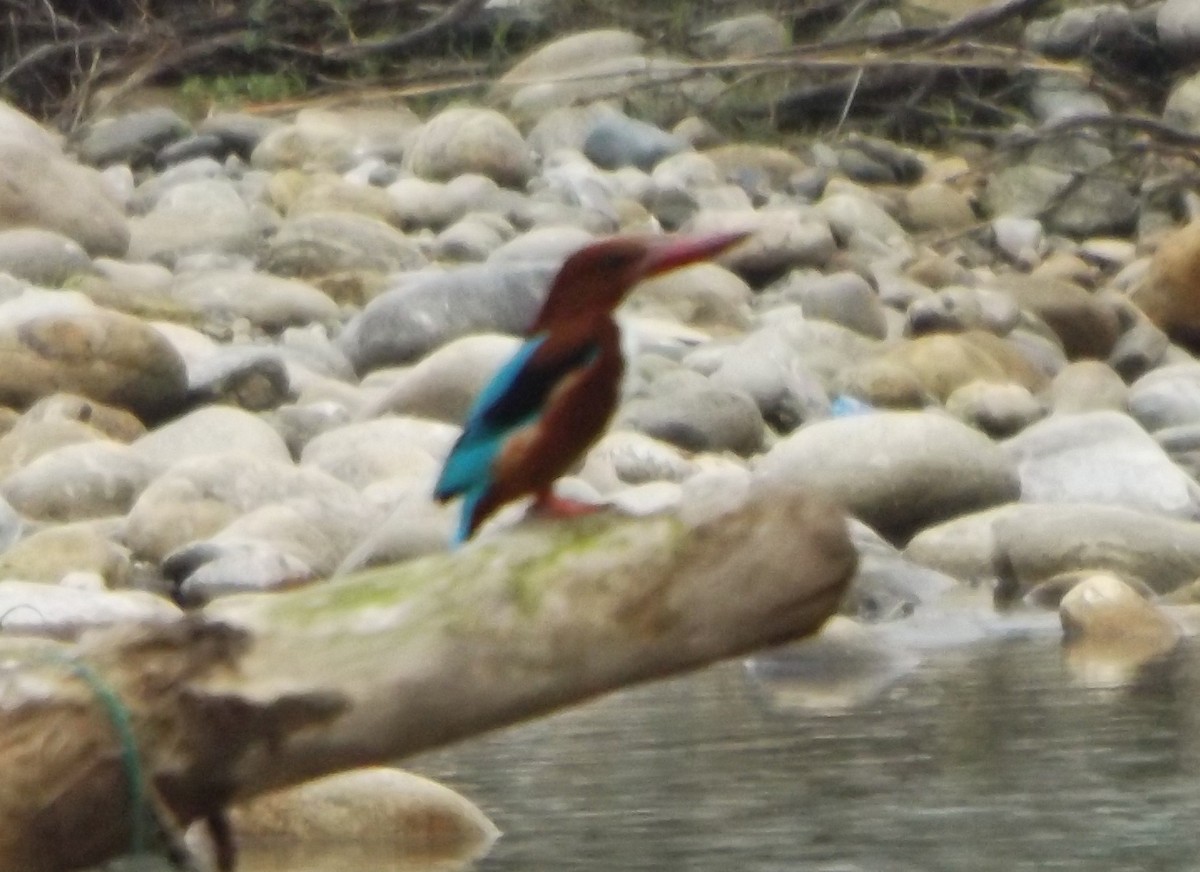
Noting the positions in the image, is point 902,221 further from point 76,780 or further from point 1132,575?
point 76,780

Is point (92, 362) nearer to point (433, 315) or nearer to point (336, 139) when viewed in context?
point (433, 315)

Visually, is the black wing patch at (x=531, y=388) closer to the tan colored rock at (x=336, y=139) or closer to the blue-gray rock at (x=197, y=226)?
the blue-gray rock at (x=197, y=226)

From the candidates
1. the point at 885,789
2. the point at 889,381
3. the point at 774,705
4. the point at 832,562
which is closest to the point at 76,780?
the point at 832,562

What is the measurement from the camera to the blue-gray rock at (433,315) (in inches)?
349

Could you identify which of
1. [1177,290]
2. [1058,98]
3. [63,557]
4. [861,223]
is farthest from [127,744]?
[1058,98]

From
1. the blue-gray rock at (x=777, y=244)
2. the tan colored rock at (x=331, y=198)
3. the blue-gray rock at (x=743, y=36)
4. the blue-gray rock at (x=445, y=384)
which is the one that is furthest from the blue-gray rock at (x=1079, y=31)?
the blue-gray rock at (x=445, y=384)

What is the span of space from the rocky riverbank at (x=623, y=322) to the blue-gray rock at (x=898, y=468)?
11 mm

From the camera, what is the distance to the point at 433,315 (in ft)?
29.2

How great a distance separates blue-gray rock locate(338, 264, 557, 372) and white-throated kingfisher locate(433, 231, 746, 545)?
5.87 meters

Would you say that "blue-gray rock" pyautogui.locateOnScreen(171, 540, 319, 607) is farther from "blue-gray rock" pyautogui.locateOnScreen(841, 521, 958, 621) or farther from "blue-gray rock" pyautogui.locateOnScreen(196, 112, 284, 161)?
"blue-gray rock" pyautogui.locateOnScreen(196, 112, 284, 161)

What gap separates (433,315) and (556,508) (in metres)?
6.05

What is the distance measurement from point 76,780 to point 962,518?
4.79 m

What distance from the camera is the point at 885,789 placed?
4.33m

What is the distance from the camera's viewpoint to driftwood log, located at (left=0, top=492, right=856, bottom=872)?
267 centimetres
